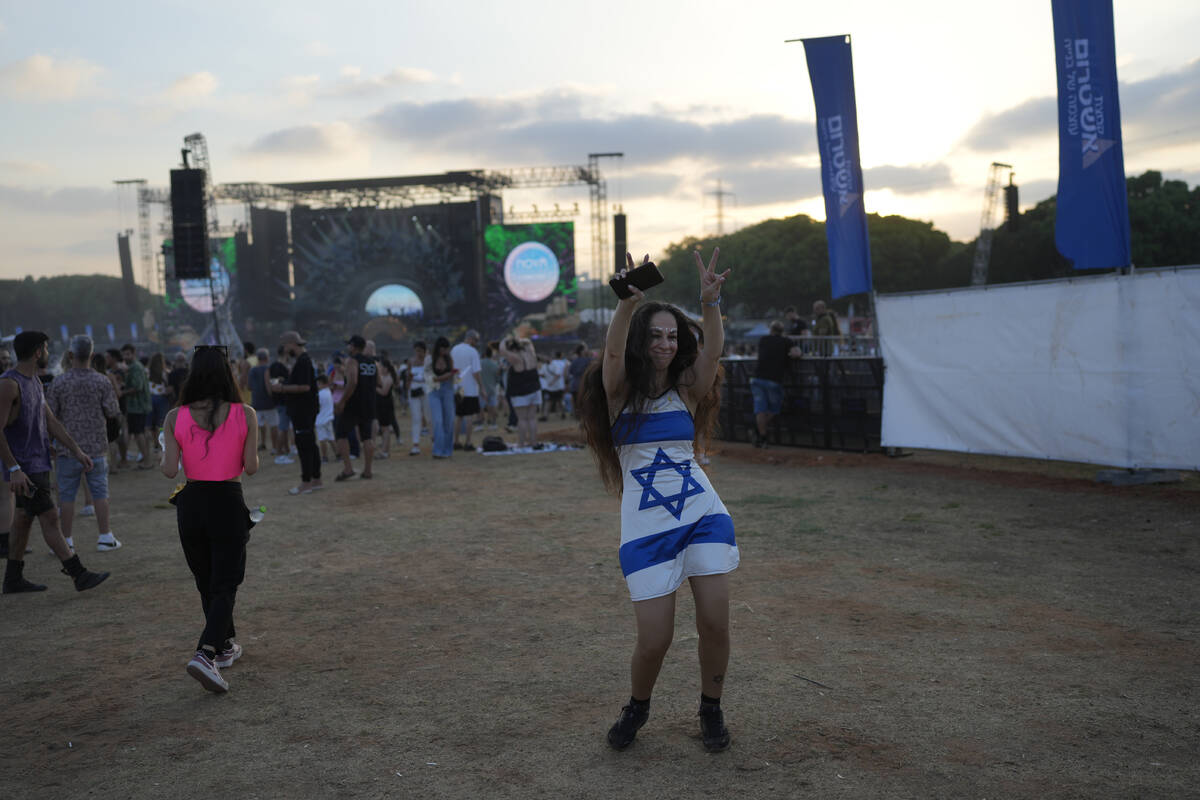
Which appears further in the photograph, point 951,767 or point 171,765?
point 171,765

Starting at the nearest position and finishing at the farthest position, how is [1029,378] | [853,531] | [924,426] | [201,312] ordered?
[853,531] < [1029,378] < [924,426] < [201,312]

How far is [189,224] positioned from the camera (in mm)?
23828

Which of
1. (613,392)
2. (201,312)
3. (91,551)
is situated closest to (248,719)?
(613,392)

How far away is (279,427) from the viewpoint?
1520 centimetres

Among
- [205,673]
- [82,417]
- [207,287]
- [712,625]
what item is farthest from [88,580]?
[207,287]

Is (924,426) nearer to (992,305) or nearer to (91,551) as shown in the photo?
(992,305)

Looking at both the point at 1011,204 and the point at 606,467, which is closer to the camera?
the point at 606,467

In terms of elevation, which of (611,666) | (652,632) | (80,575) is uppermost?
(652,632)

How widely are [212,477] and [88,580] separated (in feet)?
9.33

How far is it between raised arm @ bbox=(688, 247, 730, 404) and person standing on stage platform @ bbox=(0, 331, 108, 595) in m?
4.95

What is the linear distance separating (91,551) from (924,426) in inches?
363

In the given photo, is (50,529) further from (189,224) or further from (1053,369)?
(189,224)

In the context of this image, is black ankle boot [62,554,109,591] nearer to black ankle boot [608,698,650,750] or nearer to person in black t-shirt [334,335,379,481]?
black ankle boot [608,698,650,750]

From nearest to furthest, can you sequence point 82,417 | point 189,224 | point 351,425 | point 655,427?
point 655,427 → point 82,417 → point 351,425 → point 189,224
